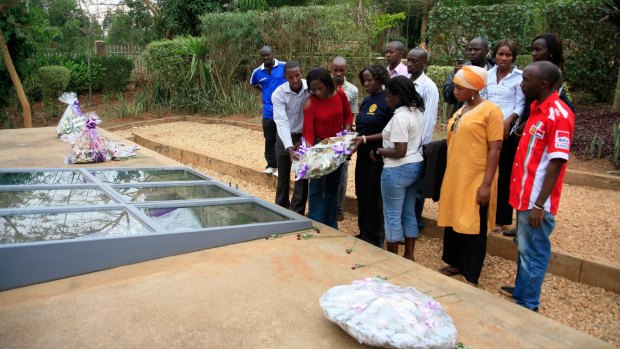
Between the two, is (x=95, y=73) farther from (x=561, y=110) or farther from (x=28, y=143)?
(x=561, y=110)

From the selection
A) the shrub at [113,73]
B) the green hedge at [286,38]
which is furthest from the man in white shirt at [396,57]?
the shrub at [113,73]

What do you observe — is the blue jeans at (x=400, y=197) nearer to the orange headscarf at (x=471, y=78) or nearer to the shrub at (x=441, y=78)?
the orange headscarf at (x=471, y=78)

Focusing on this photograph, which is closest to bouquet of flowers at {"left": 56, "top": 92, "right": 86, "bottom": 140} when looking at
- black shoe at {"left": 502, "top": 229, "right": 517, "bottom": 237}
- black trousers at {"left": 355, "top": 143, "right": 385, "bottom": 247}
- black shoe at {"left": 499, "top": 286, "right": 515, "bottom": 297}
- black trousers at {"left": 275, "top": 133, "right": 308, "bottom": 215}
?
black trousers at {"left": 275, "top": 133, "right": 308, "bottom": 215}

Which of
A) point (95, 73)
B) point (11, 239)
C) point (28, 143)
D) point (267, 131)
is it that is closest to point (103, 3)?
point (95, 73)

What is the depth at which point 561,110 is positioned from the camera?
2.75m

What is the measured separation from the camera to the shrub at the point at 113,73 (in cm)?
1648

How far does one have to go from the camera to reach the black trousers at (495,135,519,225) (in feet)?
13.2

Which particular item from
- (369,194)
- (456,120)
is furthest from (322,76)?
(456,120)

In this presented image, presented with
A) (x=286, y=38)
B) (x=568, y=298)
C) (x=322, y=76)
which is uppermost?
(x=286, y=38)

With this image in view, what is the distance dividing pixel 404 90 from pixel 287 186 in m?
1.91

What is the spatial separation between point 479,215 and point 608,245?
1444 mm

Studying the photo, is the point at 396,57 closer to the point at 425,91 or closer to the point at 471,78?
the point at 425,91

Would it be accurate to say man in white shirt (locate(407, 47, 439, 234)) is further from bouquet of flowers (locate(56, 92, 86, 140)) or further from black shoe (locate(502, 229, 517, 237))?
bouquet of flowers (locate(56, 92, 86, 140))

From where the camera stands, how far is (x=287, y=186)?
4.91 meters
